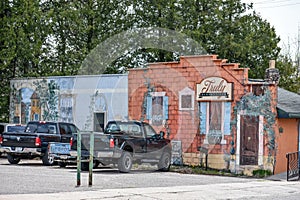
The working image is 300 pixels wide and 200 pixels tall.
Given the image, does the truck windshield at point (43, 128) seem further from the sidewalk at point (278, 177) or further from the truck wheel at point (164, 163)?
the sidewalk at point (278, 177)

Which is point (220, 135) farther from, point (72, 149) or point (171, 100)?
point (72, 149)

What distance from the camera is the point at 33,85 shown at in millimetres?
34500

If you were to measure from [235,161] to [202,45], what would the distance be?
1580 cm

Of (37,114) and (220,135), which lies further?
(37,114)

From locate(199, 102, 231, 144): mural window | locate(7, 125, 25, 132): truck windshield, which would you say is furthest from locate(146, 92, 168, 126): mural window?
locate(7, 125, 25, 132): truck windshield

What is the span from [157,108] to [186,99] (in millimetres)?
1663

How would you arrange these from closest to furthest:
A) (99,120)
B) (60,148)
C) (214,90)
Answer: (60,148) → (214,90) → (99,120)

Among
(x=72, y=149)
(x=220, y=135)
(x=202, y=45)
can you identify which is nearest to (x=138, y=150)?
(x=72, y=149)

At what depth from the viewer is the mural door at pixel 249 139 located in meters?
26.2

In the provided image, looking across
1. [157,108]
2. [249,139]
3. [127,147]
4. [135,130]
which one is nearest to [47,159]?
[135,130]

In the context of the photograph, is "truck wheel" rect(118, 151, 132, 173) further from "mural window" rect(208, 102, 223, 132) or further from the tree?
the tree

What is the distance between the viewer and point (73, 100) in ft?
107

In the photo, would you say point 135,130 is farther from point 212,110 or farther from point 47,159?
point 212,110

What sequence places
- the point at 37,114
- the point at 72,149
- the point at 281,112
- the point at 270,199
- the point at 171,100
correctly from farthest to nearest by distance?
the point at 37,114 < the point at 171,100 < the point at 281,112 < the point at 72,149 < the point at 270,199
